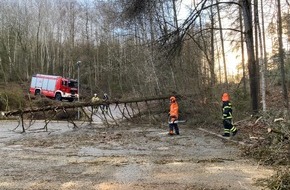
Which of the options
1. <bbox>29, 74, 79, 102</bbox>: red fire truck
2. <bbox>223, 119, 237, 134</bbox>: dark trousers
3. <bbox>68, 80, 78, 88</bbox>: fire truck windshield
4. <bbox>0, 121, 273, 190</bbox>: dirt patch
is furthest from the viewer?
<bbox>68, 80, 78, 88</bbox>: fire truck windshield

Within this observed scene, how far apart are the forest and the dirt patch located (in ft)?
5.01

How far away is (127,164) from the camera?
945 cm

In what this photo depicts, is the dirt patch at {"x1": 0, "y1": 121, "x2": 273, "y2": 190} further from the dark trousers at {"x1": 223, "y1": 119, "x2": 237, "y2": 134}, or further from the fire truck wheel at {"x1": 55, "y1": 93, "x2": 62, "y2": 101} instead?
the fire truck wheel at {"x1": 55, "y1": 93, "x2": 62, "y2": 101}

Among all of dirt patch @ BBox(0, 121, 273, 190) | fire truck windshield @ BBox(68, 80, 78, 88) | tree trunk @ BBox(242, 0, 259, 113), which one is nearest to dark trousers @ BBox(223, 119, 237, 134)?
dirt patch @ BBox(0, 121, 273, 190)

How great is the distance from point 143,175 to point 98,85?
44017 millimetres

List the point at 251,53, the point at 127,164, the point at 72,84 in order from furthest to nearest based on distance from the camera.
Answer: the point at 72,84
the point at 251,53
the point at 127,164

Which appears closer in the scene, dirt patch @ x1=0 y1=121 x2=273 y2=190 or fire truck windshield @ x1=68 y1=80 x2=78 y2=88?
dirt patch @ x1=0 y1=121 x2=273 y2=190

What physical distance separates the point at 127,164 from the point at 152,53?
13.1 m

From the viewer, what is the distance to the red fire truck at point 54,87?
38.6 metres

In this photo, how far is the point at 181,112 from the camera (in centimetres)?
2130

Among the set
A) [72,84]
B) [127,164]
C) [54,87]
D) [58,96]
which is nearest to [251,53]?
[127,164]

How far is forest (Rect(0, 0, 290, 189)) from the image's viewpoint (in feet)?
55.8

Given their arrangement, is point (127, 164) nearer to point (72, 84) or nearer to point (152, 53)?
point (152, 53)

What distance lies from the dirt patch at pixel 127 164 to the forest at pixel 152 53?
1.53m
